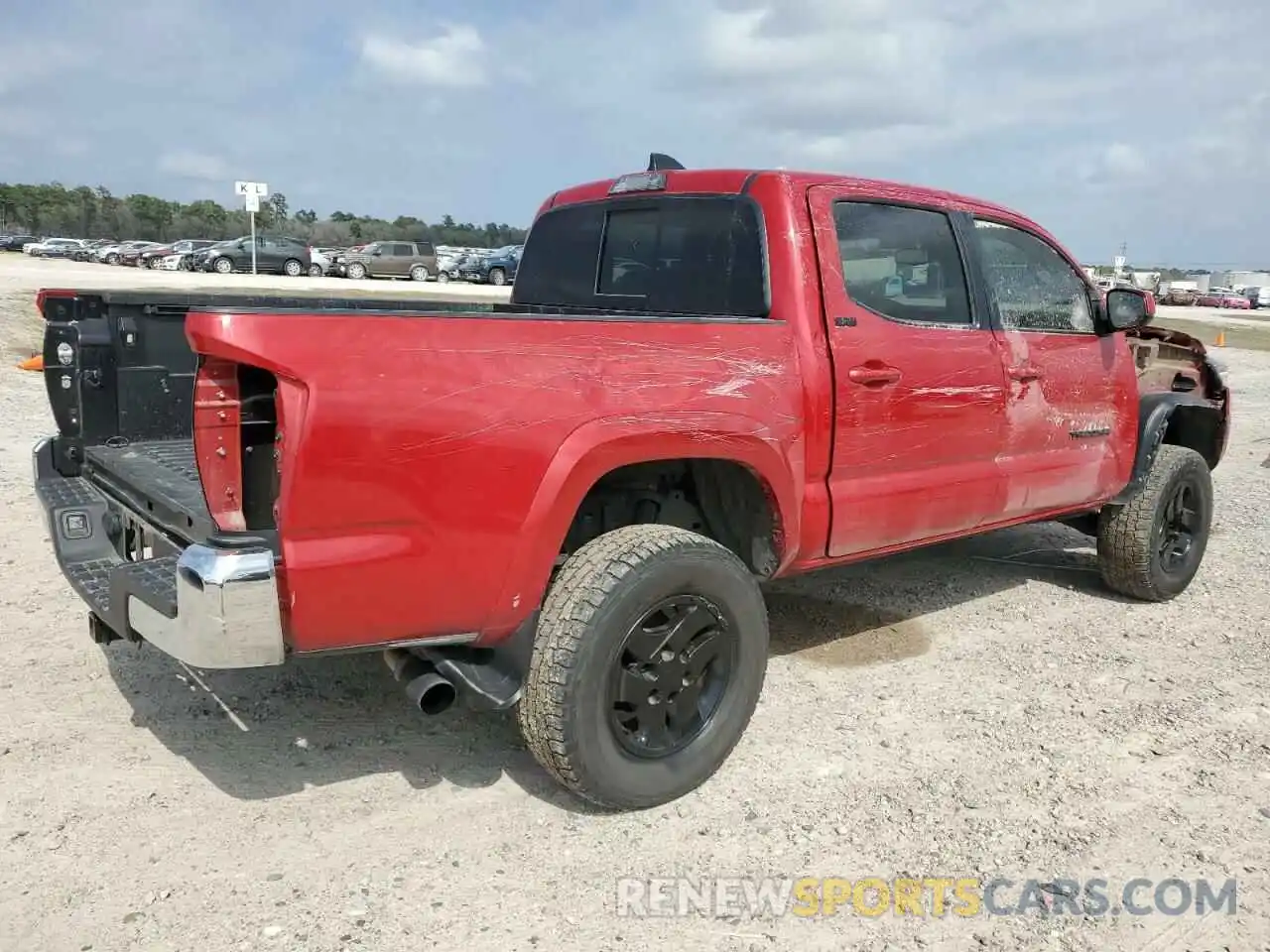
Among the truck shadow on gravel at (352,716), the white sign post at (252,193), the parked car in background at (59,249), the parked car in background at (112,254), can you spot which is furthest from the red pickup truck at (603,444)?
the parked car in background at (59,249)

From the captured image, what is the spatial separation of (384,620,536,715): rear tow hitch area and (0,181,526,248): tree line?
3146 inches

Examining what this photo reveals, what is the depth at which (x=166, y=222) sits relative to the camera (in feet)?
286

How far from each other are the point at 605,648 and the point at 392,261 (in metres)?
40.9

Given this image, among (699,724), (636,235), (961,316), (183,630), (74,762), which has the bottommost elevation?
(74,762)

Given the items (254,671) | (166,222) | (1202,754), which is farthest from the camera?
(166,222)

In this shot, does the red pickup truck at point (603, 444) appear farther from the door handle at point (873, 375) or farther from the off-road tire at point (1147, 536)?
the off-road tire at point (1147, 536)

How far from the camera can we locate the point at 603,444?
2.93 m

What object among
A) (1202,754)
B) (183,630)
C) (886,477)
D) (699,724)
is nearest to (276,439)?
(183,630)

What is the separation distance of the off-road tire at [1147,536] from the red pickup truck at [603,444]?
0.26 m

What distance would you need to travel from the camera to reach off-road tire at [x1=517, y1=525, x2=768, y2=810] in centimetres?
294

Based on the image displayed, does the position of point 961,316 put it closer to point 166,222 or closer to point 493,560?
point 493,560

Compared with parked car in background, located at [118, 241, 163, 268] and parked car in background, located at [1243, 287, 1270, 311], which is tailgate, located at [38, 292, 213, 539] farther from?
parked car in background, located at [1243, 287, 1270, 311]

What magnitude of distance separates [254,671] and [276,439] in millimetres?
1935

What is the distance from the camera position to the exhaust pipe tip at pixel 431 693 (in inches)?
110
